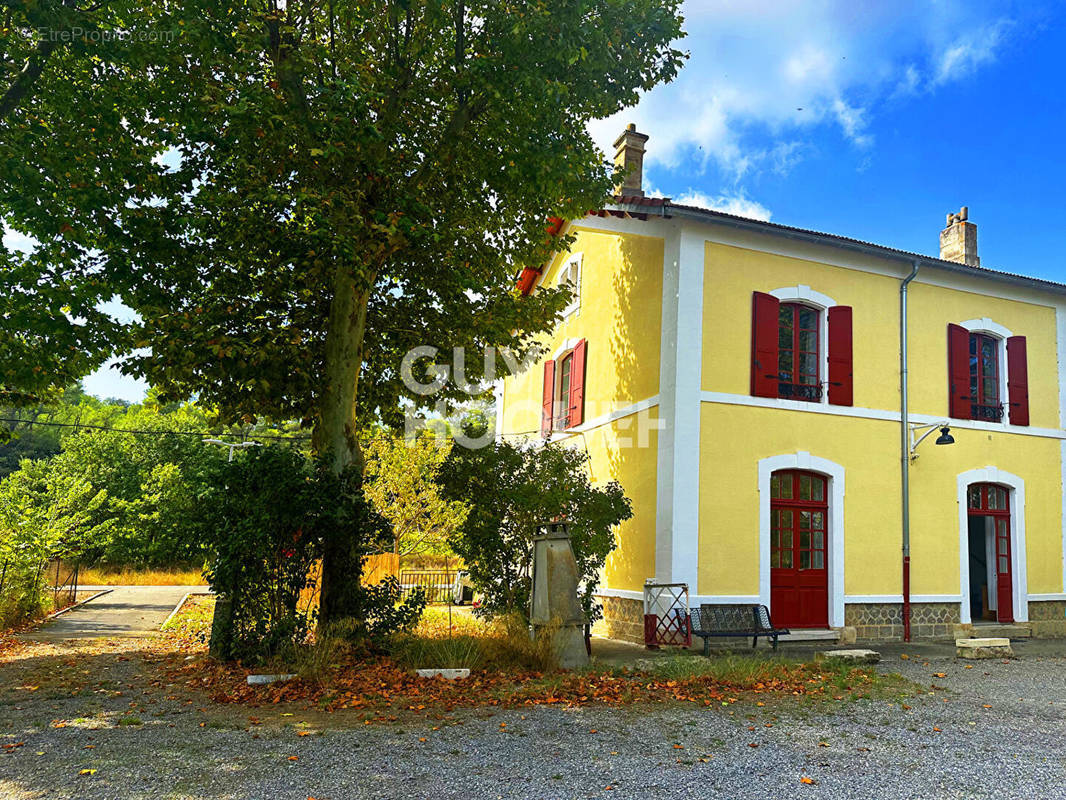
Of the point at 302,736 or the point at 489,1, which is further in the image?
the point at 489,1

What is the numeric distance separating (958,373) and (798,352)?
336 centimetres

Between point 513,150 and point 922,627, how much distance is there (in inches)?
383

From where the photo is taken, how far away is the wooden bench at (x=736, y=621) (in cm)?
995

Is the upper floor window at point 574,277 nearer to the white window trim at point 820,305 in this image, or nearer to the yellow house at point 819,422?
the yellow house at point 819,422

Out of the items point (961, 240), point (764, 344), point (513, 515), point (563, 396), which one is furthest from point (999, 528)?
point (513, 515)

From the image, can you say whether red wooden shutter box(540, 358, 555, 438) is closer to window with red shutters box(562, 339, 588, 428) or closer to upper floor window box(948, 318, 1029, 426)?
window with red shutters box(562, 339, 588, 428)

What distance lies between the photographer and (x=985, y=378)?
43.3 ft

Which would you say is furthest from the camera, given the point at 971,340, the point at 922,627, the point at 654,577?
the point at 971,340

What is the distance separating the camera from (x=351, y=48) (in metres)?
9.41

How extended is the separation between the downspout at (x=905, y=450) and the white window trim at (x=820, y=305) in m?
1.44

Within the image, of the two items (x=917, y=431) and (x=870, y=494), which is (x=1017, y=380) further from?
(x=870, y=494)

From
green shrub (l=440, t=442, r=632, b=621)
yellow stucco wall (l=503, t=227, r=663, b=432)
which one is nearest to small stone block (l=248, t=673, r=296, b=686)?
green shrub (l=440, t=442, r=632, b=621)

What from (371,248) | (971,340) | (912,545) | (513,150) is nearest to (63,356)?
(371,248)

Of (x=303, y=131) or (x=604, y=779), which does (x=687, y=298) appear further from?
(x=604, y=779)
